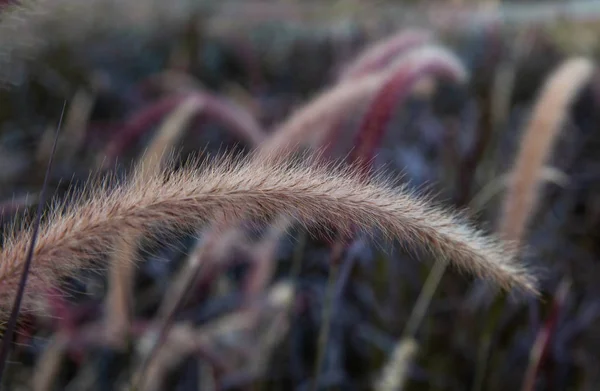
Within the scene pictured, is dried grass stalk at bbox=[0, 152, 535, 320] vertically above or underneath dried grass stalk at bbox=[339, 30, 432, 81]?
underneath

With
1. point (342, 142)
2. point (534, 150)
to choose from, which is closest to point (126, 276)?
point (342, 142)

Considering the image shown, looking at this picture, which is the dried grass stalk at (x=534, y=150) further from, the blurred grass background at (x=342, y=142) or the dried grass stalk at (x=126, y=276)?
the dried grass stalk at (x=126, y=276)

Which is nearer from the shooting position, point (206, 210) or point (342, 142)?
point (206, 210)

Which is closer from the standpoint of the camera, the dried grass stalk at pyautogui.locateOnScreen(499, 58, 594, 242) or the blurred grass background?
the dried grass stalk at pyautogui.locateOnScreen(499, 58, 594, 242)

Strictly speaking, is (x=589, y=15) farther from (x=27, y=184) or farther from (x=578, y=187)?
(x=27, y=184)

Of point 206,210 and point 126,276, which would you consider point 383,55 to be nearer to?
point 126,276

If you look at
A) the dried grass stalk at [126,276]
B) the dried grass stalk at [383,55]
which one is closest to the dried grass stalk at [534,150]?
the dried grass stalk at [383,55]

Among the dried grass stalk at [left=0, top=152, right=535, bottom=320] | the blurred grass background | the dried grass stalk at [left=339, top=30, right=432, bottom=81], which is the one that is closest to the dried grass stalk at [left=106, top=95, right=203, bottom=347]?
the blurred grass background

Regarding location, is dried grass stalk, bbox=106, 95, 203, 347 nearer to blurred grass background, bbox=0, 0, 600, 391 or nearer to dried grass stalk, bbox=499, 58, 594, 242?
blurred grass background, bbox=0, 0, 600, 391

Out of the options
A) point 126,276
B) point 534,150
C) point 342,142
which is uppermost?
point 534,150

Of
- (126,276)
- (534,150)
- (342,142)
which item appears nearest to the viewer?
(534,150)

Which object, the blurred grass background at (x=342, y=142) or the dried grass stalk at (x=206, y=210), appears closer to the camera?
the dried grass stalk at (x=206, y=210)

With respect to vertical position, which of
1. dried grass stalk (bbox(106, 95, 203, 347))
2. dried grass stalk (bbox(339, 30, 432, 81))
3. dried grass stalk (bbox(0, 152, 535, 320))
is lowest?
dried grass stalk (bbox(106, 95, 203, 347))
